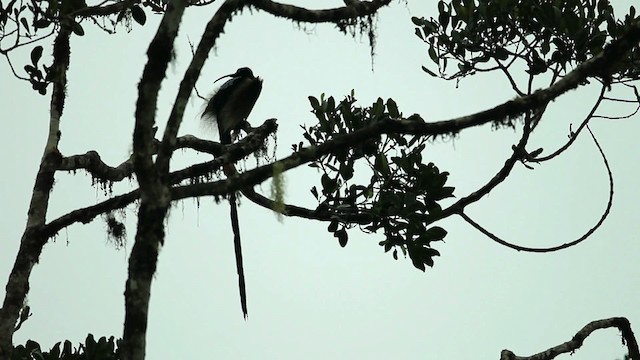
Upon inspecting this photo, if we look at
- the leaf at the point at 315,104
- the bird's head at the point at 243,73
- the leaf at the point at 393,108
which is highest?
the bird's head at the point at 243,73

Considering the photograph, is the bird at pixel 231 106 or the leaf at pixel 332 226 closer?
the leaf at pixel 332 226

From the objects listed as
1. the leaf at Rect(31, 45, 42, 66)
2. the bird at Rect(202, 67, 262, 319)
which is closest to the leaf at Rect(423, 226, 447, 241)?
the leaf at Rect(31, 45, 42, 66)

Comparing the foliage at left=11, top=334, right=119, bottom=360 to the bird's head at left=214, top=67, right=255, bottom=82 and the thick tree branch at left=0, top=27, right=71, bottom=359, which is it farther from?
the bird's head at left=214, top=67, right=255, bottom=82

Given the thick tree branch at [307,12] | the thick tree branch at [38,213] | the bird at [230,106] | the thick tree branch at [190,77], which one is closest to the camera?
the thick tree branch at [190,77]

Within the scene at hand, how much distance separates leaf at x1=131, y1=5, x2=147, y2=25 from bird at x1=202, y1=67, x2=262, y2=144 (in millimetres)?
2173

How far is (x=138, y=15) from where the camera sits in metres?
6.11

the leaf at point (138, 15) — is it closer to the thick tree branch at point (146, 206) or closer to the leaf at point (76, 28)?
the leaf at point (76, 28)

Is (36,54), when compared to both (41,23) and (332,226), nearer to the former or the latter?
(41,23)

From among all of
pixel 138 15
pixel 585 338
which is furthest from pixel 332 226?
pixel 138 15

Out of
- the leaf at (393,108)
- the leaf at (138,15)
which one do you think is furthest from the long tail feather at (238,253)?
the leaf at (138,15)

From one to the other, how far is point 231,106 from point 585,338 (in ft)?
14.6

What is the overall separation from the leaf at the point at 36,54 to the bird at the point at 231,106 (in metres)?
2.64

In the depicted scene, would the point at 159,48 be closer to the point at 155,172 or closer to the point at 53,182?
the point at 155,172

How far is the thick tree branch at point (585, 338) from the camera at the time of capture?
4.73 metres
